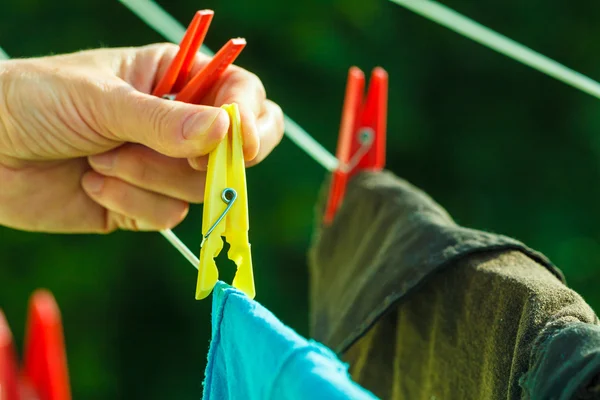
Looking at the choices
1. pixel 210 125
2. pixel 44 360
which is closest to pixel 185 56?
pixel 210 125

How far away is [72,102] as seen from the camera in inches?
22.5

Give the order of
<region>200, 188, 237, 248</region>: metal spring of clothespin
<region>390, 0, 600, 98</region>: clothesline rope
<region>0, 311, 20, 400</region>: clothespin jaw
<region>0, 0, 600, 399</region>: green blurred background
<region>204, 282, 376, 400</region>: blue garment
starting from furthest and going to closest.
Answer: <region>0, 0, 600, 399</region>: green blurred background → <region>0, 311, 20, 400</region>: clothespin jaw → <region>390, 0, 600, 98</region>: clothesline rope → <region>200, 188, 237, 248</region>: metal spring of clothespin → <region>204, 282, 376, 400</region>: blue garment

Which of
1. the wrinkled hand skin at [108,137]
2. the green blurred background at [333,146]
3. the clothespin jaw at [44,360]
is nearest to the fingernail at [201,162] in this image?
the wrinkled hand skin at [108,137]

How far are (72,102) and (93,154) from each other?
0.10 m

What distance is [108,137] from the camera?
59cm

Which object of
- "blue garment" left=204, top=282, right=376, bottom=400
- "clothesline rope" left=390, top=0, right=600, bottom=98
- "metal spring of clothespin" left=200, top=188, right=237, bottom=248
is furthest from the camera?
"clothesline rope" left=390, top=0, right=600, bottom=98

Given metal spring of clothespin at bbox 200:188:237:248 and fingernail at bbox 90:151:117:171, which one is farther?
fingernail at bbox 90:151:117:171

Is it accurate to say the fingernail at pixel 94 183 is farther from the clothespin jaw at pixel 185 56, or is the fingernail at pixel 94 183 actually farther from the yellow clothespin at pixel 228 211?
the yellow clothespin at pixel 228 211

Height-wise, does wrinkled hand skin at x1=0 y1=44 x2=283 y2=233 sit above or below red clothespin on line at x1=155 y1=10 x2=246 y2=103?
below

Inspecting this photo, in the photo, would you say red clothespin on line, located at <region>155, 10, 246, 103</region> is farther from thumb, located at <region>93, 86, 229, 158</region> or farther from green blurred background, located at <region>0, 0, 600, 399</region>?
green blurred background, located at <region>0, 0, 600, 399</region>

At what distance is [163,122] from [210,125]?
5cm

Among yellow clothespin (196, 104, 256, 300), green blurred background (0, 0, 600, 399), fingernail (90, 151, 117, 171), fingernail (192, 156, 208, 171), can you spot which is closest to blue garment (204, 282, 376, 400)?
yellow clothespin (196, 104, 256, 300)

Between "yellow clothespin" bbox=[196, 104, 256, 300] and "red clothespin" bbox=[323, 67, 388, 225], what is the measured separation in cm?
39

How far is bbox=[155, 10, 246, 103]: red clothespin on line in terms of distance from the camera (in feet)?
1.76
